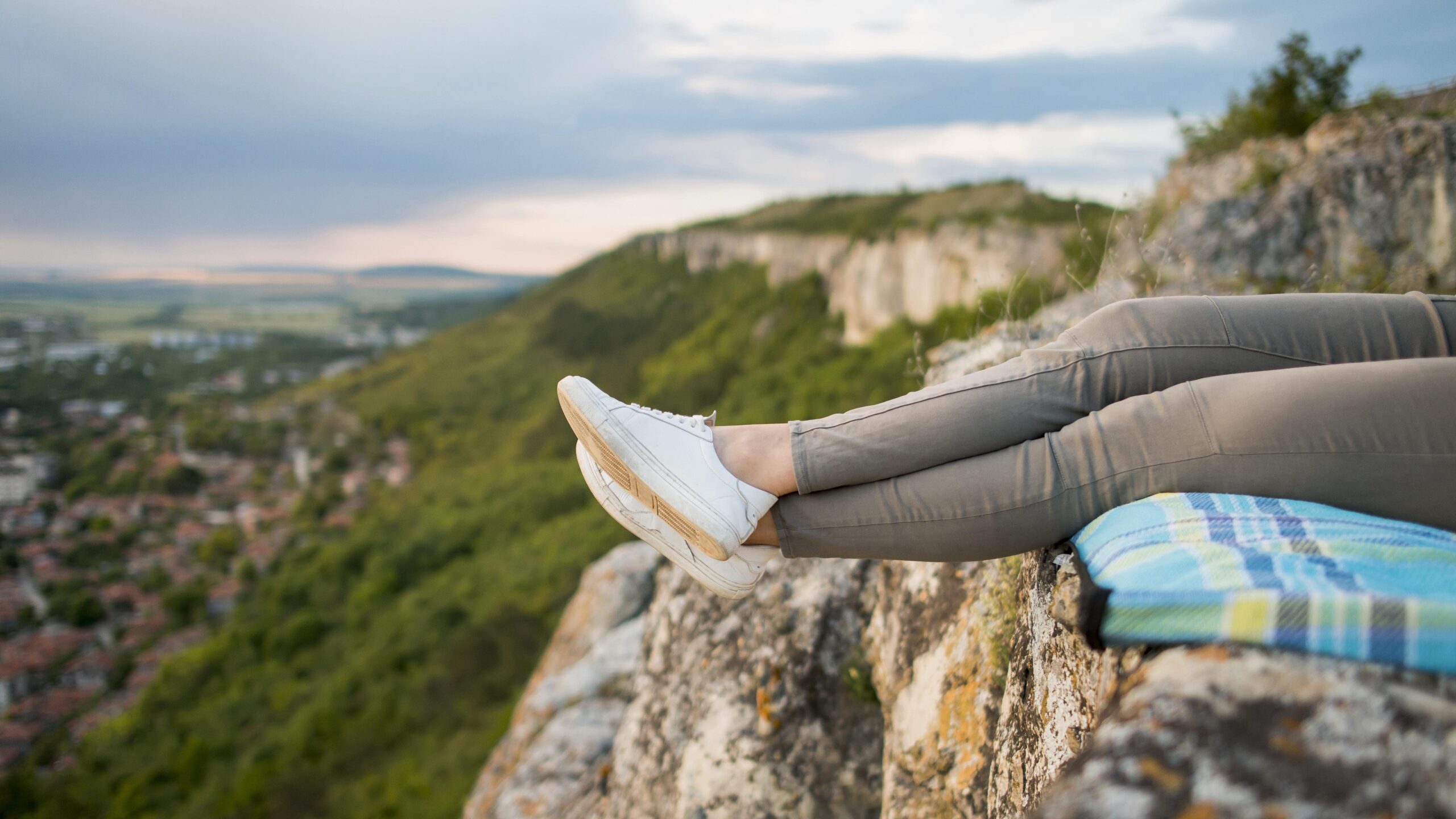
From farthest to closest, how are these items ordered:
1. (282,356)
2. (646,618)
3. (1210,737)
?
1. (282,356)
2. (646,618)
3. (1210,737)

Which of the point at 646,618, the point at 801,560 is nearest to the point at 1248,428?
the point at 801,560

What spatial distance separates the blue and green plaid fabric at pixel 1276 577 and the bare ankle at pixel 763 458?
68 centimetres

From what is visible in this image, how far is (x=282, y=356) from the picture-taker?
6862 centimetres

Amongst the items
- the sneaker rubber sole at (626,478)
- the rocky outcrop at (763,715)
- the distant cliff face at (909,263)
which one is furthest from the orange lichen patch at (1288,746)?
the distant cliff face at (909,263)

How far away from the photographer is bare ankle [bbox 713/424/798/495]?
5.66 ft

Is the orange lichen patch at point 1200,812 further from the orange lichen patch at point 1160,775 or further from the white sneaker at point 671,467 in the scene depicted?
the white sneaker at point 671,467

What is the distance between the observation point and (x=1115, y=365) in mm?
1630

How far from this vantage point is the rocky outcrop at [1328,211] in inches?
275

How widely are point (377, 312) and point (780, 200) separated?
69.6 meters

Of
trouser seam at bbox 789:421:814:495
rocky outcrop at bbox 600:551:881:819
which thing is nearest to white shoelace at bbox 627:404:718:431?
trouser seam at bbox 789:421:814:495

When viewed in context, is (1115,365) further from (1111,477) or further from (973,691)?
(973,691)

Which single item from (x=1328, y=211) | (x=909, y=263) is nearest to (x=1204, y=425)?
(x=1328, y=211)

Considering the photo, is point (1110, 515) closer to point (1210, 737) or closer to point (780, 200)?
point (1210, 737)

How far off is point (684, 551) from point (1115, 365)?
120 cm
